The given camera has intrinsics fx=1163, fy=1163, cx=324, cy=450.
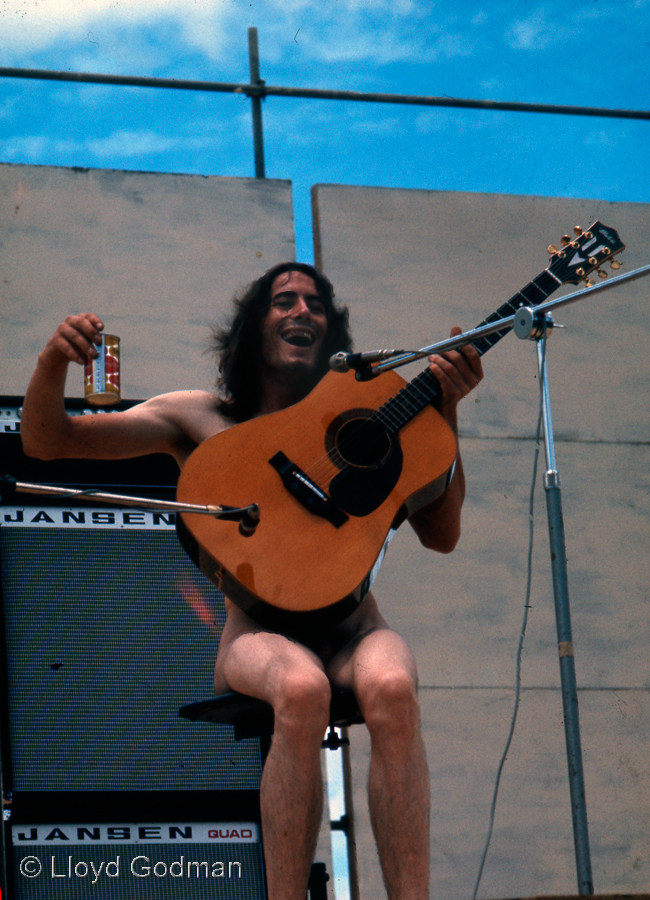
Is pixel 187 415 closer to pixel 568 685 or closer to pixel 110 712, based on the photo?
pixel 110 712

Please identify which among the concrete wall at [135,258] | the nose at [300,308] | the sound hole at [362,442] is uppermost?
the concrete wall at [135,258]

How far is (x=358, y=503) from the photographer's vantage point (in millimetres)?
2381

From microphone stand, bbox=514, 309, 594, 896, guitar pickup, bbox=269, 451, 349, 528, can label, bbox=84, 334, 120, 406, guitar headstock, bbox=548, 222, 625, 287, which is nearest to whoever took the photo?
can label, bbox=84, 334, 120, 406

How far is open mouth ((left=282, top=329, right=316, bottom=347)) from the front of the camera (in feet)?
8.90

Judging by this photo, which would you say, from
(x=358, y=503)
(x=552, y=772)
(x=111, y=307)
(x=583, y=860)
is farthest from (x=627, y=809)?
(x=111, y=307)

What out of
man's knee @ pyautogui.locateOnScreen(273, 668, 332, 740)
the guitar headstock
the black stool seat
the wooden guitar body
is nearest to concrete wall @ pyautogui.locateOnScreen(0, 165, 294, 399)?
the wooden guitar body

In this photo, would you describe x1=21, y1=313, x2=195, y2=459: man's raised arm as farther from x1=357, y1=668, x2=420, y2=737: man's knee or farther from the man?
x1=357, y1=668, x2=420, y2=737: man's knee

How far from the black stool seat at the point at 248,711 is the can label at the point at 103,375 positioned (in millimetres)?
625

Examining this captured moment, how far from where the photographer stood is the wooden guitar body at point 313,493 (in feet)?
7.43

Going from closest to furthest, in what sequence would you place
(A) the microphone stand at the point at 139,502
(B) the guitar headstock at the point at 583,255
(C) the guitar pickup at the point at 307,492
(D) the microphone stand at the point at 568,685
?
(A) the microphone stand at the point at 139,502, (C) the guitar pickup at the point at 307,492, (B) the guitar headstock at the point at 583,255, (D) the microphone stand at the point at 568,685

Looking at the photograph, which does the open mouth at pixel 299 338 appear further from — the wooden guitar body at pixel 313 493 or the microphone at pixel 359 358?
the microphone at pixel 359 358

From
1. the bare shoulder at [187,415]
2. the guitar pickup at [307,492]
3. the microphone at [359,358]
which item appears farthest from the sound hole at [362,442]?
the microphone at [359,358]

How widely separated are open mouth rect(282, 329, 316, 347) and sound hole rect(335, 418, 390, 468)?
305 mm

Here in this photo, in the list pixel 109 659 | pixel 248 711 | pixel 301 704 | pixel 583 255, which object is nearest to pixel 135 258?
pixel 109 659
